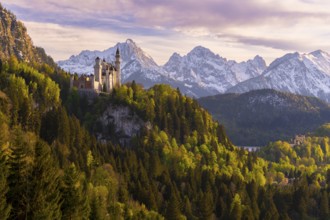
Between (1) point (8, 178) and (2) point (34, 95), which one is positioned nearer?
(1) point (8, 178)

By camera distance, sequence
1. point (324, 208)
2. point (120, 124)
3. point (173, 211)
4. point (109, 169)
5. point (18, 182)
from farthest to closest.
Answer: point (120, 124) → point (324, 208) → point (109, 169) → point (173, 211) → point (18, 182)

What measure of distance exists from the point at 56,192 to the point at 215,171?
131622 millimetres

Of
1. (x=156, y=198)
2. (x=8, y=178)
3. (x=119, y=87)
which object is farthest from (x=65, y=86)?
(x=8, y=178)

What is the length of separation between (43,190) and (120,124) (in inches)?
5001

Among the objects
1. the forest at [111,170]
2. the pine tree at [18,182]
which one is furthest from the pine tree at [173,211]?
the pine tree at [18,182]

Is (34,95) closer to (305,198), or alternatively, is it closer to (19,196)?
(305,198)

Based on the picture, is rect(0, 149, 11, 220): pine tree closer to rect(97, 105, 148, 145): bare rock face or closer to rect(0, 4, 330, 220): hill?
rect(0, 4, 330, 220): hill

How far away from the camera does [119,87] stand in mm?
196875

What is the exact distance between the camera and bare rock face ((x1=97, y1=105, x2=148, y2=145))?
615 ft

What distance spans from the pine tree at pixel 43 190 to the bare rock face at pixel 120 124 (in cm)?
11889

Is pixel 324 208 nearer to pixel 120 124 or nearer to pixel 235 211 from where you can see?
pixel 235 211

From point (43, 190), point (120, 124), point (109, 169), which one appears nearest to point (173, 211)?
point (109, 169)

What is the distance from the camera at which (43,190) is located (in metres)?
63.1

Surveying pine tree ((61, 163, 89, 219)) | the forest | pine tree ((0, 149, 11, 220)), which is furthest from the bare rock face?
pine tree ((0, 149, 11, 220))
